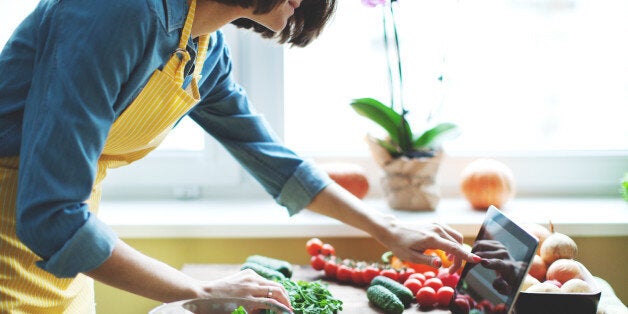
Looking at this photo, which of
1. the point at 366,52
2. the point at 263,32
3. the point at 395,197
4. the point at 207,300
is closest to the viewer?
the point at 207,300

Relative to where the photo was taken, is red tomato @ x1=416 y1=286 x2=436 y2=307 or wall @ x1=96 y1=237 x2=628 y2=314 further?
wall @ x1=96 y1=237 x2=628 y2=314

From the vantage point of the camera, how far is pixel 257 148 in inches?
49.8

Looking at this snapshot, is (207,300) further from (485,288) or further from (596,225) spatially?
(596,225)

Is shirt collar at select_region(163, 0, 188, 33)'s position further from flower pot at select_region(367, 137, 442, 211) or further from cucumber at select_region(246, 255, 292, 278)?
flower pot at select_region(367, 137, 442, 211)

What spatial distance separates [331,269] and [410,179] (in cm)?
36

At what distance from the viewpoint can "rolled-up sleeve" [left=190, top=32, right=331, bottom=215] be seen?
1.24 metres

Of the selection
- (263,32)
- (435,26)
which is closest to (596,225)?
(435,26)

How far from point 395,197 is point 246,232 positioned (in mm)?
369

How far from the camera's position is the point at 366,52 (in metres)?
1.81

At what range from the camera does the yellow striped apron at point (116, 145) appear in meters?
0.93

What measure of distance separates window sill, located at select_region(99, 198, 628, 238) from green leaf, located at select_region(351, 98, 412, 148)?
0.18m

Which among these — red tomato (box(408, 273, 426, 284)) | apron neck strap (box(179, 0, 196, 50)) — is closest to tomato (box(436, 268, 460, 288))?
red tomato (box(408, 273, 426, 284))

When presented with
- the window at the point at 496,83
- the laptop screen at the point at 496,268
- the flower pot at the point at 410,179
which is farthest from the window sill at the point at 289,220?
the laptop screen at the point at 496,268

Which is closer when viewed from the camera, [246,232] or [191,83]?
[191,83]
